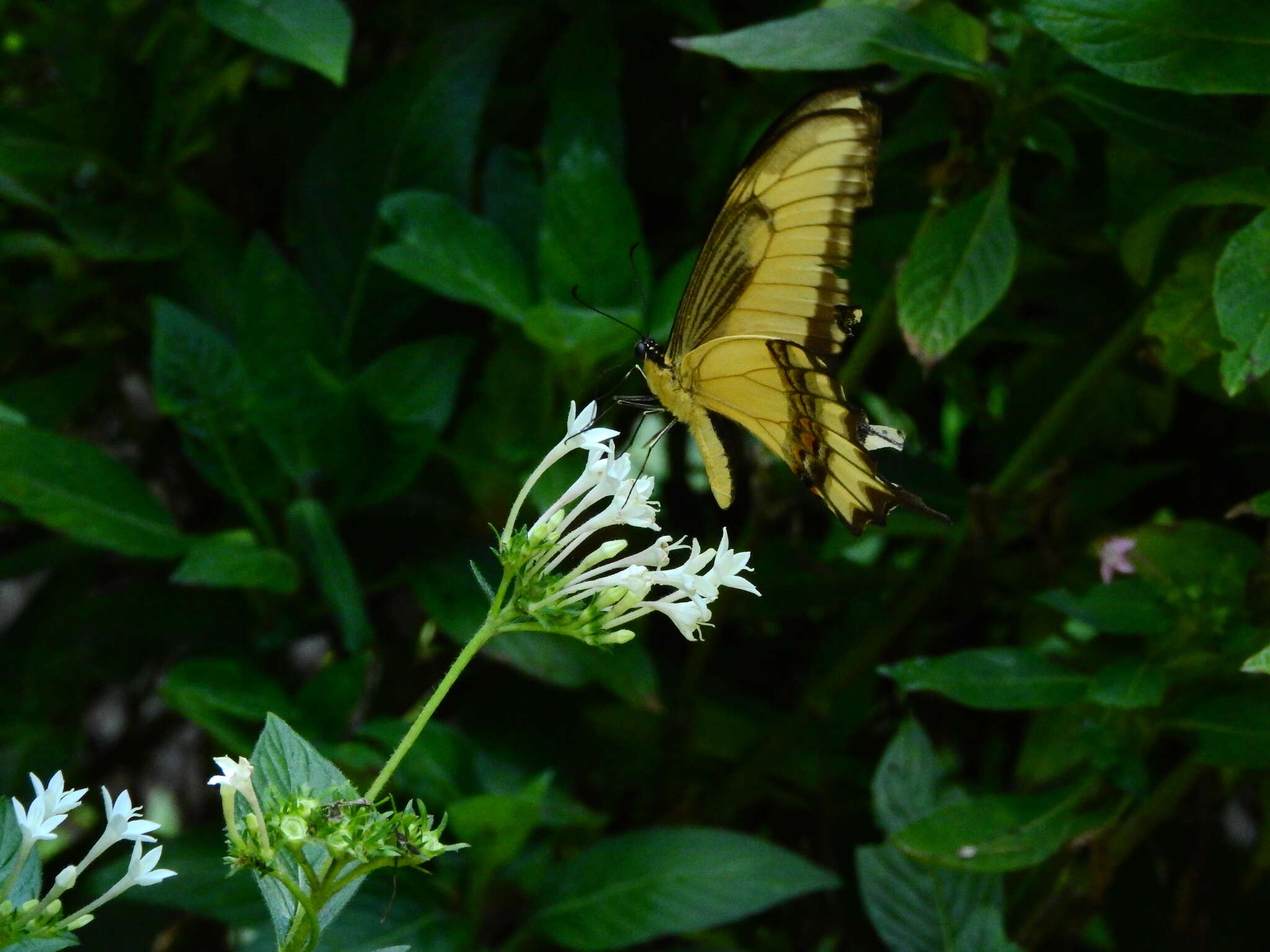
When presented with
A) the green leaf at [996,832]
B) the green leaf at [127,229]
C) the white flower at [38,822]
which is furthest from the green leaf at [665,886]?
the green leaf at [127,229]

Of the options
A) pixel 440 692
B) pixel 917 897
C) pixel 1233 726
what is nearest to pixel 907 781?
pixel 917 897

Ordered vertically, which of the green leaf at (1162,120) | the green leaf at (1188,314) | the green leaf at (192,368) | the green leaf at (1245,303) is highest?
the green leaf at (1162,120)

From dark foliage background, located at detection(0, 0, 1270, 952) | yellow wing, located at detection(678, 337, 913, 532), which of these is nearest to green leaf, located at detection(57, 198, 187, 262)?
dark foliage background, located at detection(0, 0, 1270, 952)

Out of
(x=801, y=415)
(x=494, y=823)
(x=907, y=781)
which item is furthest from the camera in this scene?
(x=907, y=781)

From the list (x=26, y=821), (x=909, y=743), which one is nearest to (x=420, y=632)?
(x=909, y=743)

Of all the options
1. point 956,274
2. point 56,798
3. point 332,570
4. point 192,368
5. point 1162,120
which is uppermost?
point 1162,120

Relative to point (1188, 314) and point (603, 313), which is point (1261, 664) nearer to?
point (1188, 314)

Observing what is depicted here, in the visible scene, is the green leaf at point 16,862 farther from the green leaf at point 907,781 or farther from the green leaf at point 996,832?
the green leaf at point 907,781

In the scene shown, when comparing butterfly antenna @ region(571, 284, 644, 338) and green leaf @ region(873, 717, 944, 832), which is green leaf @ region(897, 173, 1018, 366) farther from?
green leaf @ region(873, 717, 944, 832)

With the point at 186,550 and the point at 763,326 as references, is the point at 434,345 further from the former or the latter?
the point at 763,326
